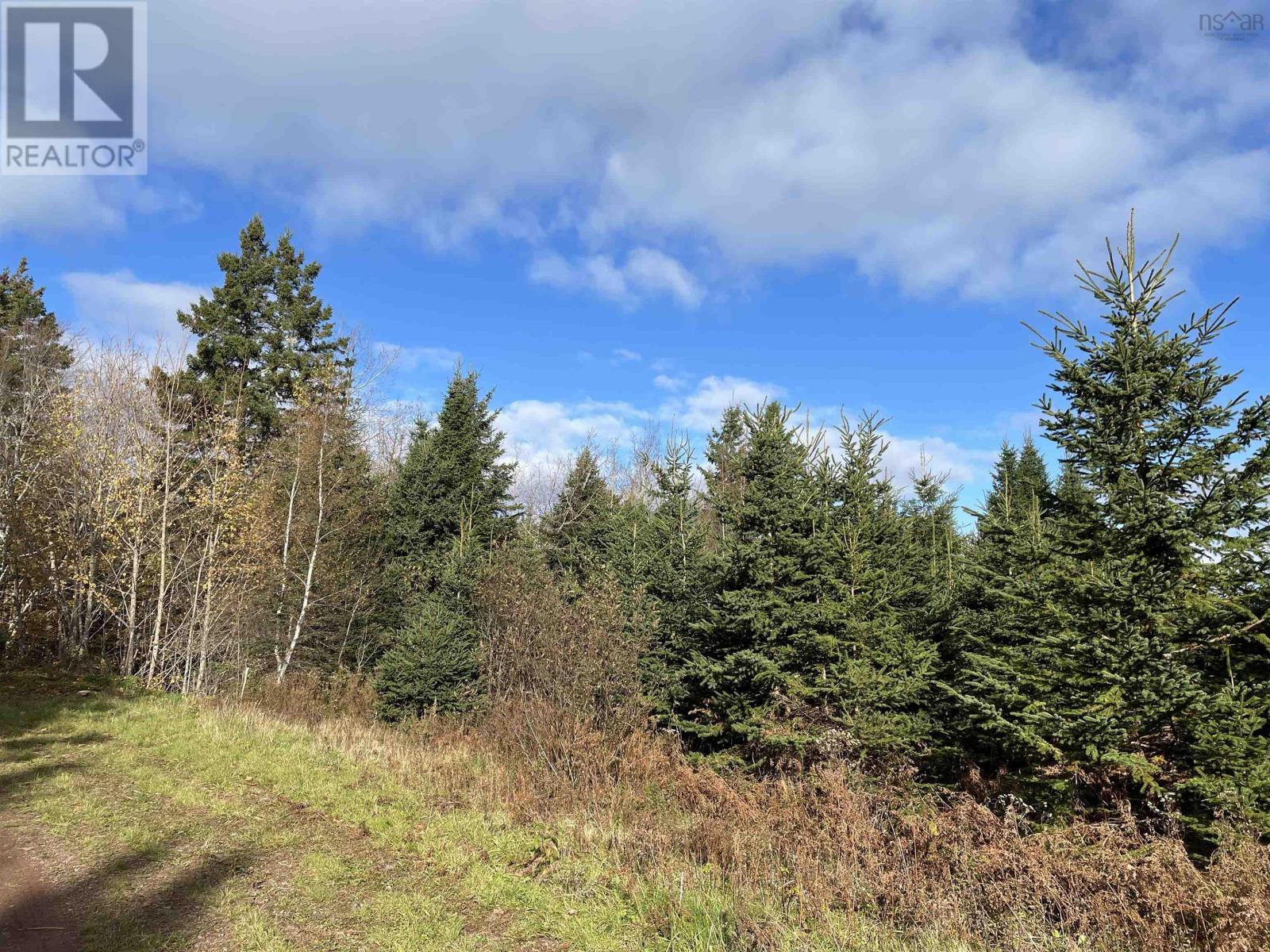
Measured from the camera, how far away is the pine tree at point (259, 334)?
27234 millimetres

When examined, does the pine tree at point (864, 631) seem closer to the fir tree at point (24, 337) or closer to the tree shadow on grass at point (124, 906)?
the tree shadow on grass at point (124, 906)

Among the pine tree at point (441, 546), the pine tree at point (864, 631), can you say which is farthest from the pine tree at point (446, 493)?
the pine tree at point (864, 631)

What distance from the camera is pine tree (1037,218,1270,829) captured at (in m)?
6.61

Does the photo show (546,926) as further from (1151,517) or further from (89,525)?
(89,525)

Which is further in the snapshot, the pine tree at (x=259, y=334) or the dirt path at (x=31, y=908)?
the pine tree at (x=259, y=334)

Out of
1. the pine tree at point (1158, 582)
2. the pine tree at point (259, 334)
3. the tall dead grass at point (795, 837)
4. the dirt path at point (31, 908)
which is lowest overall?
the tall dead grass at point (795, 837)

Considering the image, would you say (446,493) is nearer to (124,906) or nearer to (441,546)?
(441,546)

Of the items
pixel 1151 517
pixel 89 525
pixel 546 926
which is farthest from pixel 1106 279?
pixel 89 525

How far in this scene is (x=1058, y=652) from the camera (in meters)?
8.02

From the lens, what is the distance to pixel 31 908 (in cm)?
529

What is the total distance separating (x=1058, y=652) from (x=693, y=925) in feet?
19.2

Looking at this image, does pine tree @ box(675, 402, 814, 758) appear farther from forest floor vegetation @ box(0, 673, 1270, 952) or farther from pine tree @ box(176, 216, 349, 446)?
pine tree @ box(176, 216, 349, 446)

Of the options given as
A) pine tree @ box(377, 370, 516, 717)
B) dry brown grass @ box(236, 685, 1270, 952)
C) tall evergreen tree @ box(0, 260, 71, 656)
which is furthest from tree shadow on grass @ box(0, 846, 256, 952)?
tall evergreen tree @ box(0, 260, 71, 656)

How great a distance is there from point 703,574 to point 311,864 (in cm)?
1124
